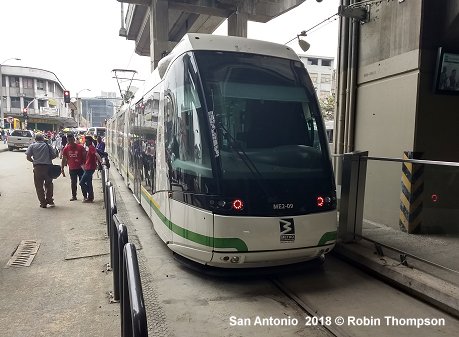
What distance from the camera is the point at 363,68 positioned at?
7.58m

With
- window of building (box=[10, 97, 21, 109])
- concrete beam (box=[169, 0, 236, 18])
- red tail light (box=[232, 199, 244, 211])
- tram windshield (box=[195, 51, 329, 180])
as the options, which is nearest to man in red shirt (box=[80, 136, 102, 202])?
tram windshield (box=[195, 51, 329, 180])

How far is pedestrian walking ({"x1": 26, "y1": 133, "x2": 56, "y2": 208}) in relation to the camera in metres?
8.61

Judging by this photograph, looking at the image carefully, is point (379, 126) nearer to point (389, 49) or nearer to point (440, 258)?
point (389, 49)

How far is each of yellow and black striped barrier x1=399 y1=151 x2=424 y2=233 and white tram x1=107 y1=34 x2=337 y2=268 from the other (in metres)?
2.18

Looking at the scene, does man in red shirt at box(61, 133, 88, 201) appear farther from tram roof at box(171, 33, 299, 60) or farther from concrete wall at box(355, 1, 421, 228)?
concrete wall at box(355, 1, 421, 228)

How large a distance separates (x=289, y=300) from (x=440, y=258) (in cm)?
233

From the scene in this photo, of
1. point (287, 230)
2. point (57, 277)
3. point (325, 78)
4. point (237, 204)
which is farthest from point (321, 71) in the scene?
point (57, 277)

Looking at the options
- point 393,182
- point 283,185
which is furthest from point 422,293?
point 393,182

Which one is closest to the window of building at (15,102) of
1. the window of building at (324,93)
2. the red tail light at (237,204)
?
the window of building at (324,93)

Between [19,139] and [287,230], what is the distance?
30.9m

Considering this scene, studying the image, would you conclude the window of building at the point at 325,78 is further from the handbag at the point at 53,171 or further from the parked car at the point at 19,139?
the handbag at the point at 53,171

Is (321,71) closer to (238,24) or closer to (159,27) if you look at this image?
(238,24)

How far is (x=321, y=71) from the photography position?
2840 inches

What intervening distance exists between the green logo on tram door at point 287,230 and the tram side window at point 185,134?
0.98 meters
